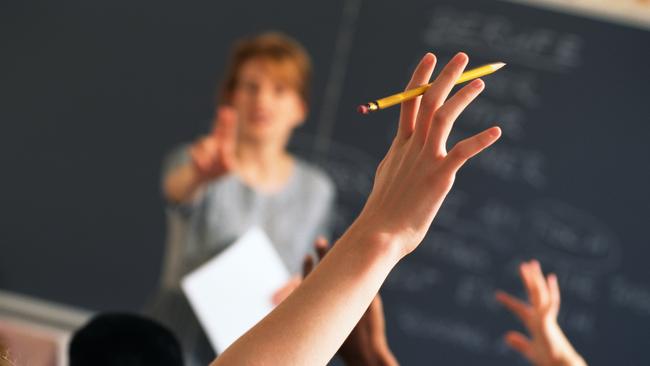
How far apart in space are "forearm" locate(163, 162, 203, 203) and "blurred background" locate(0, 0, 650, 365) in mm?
61

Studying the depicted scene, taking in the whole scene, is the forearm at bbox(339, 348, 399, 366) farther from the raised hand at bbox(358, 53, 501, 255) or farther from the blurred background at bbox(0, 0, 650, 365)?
the blurred background at bbox(0, 0, 650, 365)

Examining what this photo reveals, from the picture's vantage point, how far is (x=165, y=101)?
10.4 feet

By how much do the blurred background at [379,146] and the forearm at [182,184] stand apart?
6 centimetres

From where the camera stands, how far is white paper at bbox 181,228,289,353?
167 centimetres

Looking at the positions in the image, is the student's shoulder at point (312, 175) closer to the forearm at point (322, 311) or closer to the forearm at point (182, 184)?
the forearm at point (182, 184)

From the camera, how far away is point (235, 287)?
5.72 ft

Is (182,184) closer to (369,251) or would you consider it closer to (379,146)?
(379,146)

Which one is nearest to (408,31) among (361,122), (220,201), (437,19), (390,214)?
(437,19)

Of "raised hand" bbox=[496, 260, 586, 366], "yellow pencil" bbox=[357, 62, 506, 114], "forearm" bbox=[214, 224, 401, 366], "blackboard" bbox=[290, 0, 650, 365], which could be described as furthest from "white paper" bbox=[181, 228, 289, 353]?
"blackboard" bbox=[290, 0, 650, 365]

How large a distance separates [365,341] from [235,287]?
0.47m

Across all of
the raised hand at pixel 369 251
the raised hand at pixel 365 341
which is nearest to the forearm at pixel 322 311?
the raised hand at pixel 369 251

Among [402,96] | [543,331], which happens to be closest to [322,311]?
[402,96]

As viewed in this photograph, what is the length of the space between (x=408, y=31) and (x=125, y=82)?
1.18 meters

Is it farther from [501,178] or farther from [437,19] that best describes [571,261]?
[437,19]
